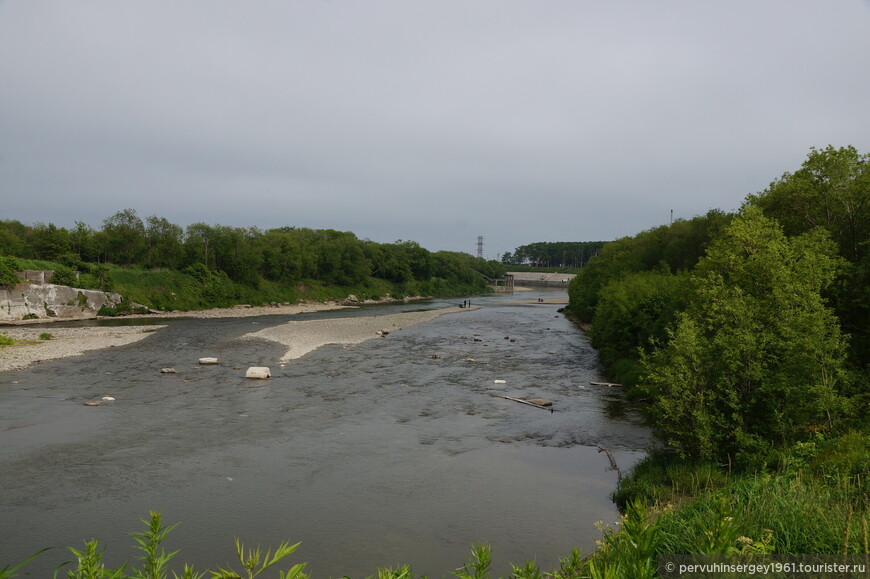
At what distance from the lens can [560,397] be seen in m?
30.2

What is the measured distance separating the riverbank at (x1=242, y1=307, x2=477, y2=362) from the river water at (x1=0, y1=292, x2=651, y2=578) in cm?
1107

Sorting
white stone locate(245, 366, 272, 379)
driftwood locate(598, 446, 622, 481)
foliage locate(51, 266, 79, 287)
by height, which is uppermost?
foliage locate(51, 266, 79, 287)

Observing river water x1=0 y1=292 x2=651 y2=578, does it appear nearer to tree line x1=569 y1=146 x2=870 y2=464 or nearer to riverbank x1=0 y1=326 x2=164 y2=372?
riverbank x1=0 y1=326 x2=164 y2=372

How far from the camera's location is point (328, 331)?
58.6 meters

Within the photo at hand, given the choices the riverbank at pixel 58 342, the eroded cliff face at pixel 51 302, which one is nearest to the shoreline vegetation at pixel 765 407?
the riverbank at pixel 58 342

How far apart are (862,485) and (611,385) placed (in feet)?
71.3

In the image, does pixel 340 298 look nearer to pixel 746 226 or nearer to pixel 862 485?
pixel 746 226

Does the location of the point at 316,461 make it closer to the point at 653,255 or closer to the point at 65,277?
the point at 653,255

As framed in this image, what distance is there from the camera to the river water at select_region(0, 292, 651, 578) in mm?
14031

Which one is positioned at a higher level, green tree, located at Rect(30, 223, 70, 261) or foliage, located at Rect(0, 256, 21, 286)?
green tree, located at Rect(30, 223, 70, 261)

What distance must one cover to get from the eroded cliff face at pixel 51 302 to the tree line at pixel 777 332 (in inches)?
2544

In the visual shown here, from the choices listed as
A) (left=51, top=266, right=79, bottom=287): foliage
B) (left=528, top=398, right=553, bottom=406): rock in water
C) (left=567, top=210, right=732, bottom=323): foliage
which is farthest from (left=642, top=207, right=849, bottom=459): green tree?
(left=51, top=266, right=79, bottom=287): foliage

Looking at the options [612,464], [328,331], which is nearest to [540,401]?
[612,464]

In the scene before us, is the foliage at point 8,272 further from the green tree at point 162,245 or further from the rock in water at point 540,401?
the rock in water at point 540,401
